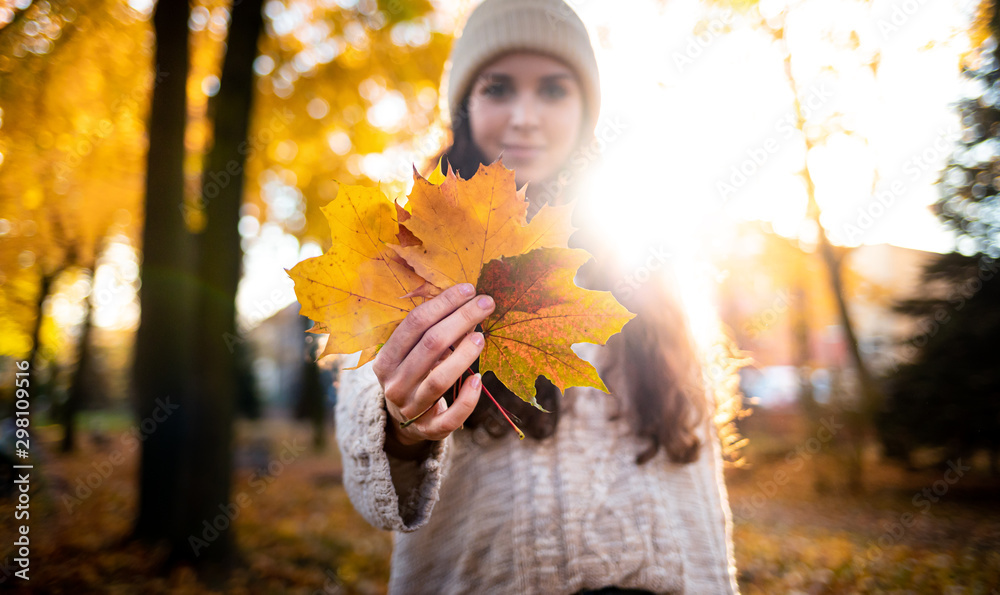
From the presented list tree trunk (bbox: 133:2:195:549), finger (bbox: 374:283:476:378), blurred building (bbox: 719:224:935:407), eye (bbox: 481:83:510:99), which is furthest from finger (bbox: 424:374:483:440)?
blurred building (bbox: 719:224:935:407)

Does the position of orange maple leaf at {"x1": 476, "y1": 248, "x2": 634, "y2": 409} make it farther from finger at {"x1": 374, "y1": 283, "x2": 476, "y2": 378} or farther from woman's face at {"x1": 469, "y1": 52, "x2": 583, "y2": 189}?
woman's face at {"x1": 469, "y1": 52, "x2": 583, "y2": 189}

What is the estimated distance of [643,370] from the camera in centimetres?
169

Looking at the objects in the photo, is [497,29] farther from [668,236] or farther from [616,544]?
[616,544]

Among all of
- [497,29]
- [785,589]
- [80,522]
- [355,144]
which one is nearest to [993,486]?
[785,589]

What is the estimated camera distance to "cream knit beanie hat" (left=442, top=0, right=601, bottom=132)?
168 centimetres

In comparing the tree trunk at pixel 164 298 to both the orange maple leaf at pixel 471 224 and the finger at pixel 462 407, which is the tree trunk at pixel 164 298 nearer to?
the finger at pixel 462 407

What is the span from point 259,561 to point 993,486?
931cm

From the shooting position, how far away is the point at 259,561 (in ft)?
14.4

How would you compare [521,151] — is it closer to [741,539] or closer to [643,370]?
[643,370]

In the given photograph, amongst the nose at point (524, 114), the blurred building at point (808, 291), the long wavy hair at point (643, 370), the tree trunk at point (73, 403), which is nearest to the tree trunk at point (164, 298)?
the long wavy hair at point (643, 370)

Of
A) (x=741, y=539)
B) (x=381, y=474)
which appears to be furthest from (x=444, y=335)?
(x=741, y=539)

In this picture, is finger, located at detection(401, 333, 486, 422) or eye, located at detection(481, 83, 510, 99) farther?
eye, located at detection(481, 83, 510, 99)

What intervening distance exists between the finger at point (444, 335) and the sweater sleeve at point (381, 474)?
0.34 m

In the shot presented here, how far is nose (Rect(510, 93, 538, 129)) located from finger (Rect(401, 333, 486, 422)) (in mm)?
937
